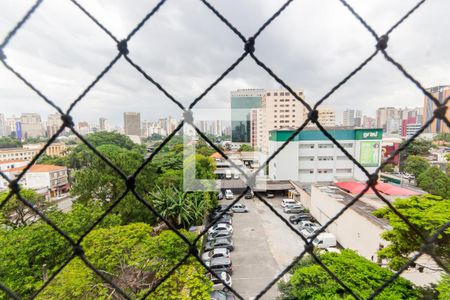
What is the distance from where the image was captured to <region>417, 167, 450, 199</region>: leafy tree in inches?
360

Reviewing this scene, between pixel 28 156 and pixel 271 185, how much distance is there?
58.8ft

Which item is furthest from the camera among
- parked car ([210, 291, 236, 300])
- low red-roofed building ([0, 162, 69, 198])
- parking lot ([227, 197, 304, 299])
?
low red-roofed building ([0, 162, 69, 198])

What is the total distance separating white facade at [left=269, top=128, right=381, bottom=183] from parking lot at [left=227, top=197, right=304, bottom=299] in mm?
3763

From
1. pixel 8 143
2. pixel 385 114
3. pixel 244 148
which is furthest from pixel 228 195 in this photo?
pixel 385 114

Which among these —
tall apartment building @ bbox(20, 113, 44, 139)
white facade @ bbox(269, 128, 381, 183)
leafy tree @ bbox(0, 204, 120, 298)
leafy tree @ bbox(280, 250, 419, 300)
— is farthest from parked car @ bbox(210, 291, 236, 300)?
tall apartment building @ bbox(20, 113, 44, 139)

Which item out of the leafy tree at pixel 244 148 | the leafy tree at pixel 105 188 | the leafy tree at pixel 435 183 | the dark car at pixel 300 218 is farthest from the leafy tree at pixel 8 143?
the leafy tree at pixel 435 183

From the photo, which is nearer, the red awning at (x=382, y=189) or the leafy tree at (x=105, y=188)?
the leafy tree at (x=105, y=188)

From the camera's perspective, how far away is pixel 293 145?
11234mm

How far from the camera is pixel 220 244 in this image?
5855 mm

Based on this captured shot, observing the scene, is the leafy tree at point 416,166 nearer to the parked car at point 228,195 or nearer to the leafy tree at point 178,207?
the parked car at point 228,195

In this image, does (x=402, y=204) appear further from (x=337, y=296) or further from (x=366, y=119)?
(x=366, y=119)

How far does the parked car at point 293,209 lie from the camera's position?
27.2 ft

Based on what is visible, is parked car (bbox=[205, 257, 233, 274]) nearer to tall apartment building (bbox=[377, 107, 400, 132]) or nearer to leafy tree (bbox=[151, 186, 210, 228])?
leafy tree (bbox=[151, 186, 210, 228])

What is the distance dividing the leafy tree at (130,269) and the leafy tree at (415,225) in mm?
2750
